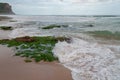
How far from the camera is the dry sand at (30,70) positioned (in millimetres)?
6316

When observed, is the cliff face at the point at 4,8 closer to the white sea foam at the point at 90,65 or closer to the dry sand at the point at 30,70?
the white sea foam at the point at 90,65

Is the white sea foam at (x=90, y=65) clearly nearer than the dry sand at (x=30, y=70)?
No

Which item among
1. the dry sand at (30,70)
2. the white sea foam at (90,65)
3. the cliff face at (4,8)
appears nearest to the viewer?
the dry sand at (30,70)

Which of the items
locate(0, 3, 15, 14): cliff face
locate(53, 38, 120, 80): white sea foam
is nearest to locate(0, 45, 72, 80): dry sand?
locate(53, 38, 120, 80): white sea foam

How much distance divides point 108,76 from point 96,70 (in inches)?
27.8

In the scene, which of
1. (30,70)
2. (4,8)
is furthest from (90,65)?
(4,8)

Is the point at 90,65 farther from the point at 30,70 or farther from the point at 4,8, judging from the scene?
the point at 4,8

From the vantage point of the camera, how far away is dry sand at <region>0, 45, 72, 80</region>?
20.7ft

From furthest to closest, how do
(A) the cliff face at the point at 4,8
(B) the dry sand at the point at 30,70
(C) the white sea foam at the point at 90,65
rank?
(A) the cliff face at the point at 4,8
(C) the white sea foam at the point at 90,65
(B) the dry sand at the point at 30,70

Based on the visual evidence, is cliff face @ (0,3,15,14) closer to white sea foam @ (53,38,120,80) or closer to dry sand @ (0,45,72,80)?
white sea foam @ (53,38,120,80)

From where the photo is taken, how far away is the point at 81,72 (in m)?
6.85

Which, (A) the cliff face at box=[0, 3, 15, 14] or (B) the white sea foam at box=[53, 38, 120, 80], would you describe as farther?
(A) the cliff face at box=[0, 3, 15, 14]

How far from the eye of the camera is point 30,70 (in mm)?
6992

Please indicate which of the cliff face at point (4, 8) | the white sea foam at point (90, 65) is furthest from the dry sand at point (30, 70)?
the cliff face at point (4, 8)
